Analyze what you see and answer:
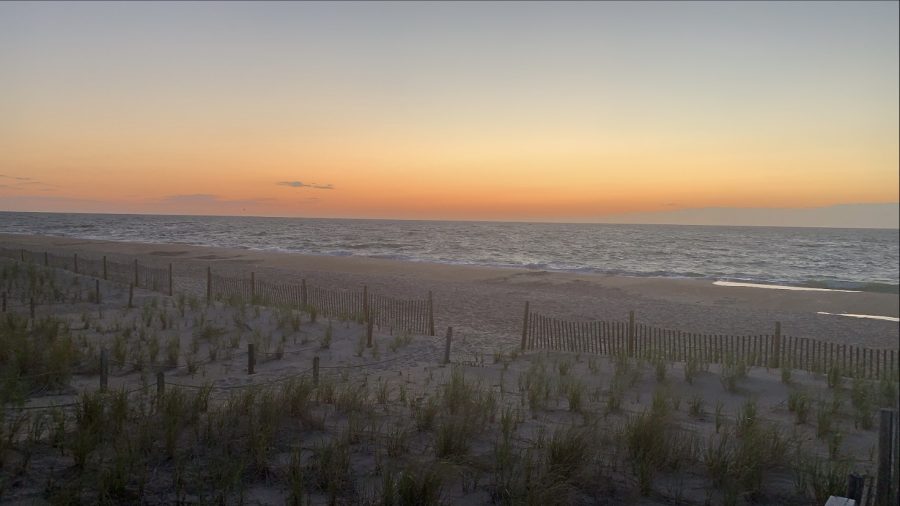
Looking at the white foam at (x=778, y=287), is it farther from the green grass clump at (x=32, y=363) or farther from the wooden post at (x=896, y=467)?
the green grass clump at (x=32, y=363)

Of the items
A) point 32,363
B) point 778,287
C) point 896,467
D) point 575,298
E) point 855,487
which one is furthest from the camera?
point 778,287

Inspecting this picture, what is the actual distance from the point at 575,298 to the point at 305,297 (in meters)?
13.4

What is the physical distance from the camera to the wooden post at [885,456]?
3.84m

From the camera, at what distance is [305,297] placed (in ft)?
57.3

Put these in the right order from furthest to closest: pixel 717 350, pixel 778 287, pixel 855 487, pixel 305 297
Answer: pixel 778 287
pixel 305 297
pixel 717 350
pixel 855 487

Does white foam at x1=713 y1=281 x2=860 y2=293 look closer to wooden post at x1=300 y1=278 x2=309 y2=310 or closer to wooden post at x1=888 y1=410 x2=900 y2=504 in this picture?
wooden post at x1=300 y1=278 x2=309 y2=310

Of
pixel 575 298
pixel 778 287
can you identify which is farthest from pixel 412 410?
pixel 778 287

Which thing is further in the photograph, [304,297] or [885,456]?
[304,297]

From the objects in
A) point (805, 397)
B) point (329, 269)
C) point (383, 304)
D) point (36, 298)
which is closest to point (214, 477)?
point (805, 397)

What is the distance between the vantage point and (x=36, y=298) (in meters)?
15.4

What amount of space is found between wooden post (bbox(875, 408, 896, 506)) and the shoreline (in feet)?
32.8

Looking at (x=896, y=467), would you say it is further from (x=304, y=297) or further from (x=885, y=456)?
(x=304, y=297)

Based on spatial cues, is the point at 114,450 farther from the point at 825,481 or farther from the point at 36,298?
the point at 36,298

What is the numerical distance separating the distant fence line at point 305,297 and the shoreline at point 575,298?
4.27 feet
